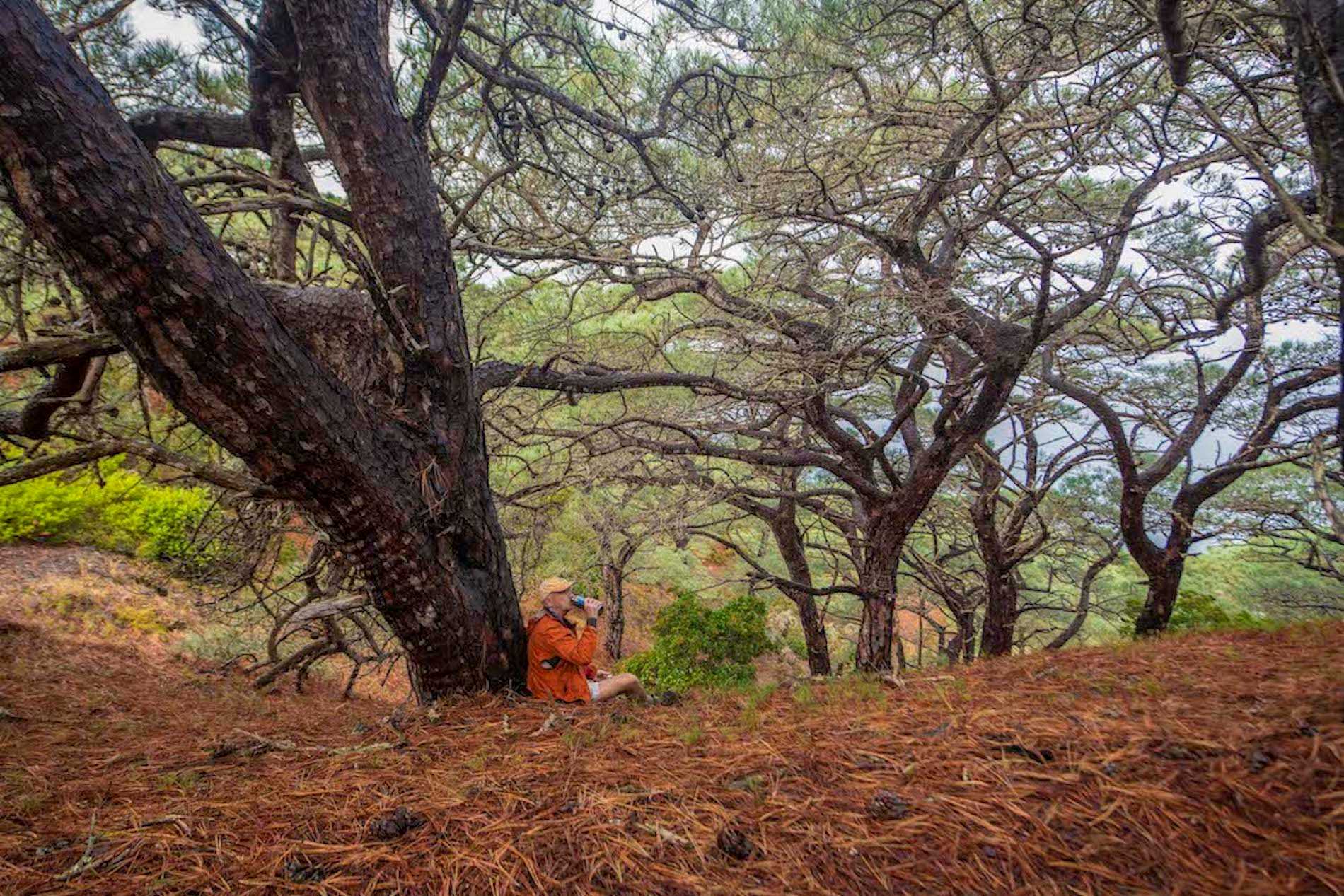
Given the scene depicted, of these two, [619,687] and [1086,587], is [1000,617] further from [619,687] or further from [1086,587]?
[619,687]

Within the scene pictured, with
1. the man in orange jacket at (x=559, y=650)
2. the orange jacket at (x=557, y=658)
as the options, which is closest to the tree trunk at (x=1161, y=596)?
the man in orange jacket at (x=559, y=650)

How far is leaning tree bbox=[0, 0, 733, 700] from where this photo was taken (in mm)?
1709

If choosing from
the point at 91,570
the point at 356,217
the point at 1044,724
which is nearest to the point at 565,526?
the point at 91,570

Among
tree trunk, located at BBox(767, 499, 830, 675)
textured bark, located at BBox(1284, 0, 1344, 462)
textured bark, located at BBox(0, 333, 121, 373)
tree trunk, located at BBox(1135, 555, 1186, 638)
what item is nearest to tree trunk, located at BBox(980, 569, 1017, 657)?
tree trunk, located at BBox(1135, 555, 1186, 638)

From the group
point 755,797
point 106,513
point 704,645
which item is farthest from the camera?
point 704,645

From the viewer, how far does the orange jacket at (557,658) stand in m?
3.42

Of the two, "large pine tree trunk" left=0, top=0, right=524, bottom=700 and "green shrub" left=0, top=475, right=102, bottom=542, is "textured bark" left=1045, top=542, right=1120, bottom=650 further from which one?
"green shrub" left=0, top=475, right=102, bottom=542

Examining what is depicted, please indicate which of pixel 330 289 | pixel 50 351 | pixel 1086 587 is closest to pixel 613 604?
pixel 1086 587

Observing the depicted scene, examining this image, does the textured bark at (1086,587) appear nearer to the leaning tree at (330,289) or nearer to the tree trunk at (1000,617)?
the tree trunk at (1000,617)

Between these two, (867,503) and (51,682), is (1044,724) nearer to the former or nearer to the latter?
(867,503)

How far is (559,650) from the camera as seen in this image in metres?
Answer: 3.40

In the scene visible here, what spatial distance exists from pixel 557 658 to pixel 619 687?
0.62 meters

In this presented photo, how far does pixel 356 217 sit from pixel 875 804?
288 centimetres

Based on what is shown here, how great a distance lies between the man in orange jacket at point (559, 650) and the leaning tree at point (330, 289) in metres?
0.12
